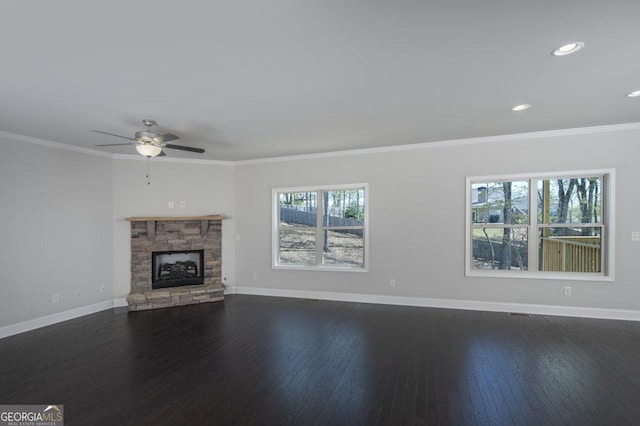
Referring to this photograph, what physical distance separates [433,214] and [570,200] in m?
1.95

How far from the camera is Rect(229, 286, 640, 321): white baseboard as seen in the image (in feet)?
13.7

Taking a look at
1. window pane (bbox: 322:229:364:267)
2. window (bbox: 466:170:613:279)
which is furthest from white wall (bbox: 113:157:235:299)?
window (bbox: 466:170:613:279)

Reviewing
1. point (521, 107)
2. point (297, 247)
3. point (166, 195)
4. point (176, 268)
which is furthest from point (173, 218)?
point (521, 107)

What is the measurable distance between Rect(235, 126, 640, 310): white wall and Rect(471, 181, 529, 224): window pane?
0.24 meters

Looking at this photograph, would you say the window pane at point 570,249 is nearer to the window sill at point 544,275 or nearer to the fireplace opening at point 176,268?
the window sill at point 544,275

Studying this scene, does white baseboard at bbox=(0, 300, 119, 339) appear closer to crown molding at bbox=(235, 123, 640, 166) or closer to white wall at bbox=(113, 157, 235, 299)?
white wall at bbox=(113, 157, 235, 299)

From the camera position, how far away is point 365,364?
3016mm

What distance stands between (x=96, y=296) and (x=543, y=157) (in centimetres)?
748

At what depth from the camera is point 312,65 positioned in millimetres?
2354

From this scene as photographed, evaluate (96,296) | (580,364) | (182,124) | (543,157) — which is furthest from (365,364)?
(96,296)

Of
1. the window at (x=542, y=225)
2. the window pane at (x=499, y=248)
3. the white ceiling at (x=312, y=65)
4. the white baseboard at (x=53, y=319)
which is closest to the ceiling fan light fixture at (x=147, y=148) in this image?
the white ceiling at (x=312, y=65)

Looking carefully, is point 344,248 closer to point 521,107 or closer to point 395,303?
point 395,303

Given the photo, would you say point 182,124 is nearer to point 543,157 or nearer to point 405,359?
point 405,359

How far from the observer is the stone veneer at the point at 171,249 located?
17.1 ft
